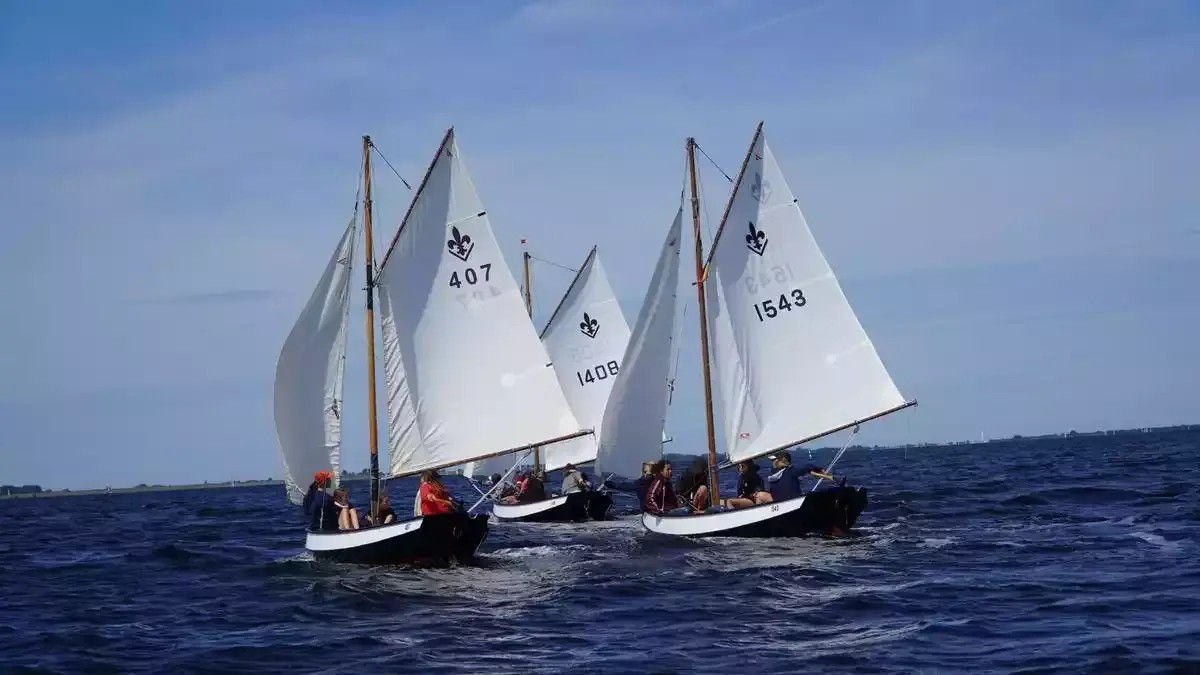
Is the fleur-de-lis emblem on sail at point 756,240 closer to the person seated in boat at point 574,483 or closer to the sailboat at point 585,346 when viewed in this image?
the person seated in boat at point 574,483

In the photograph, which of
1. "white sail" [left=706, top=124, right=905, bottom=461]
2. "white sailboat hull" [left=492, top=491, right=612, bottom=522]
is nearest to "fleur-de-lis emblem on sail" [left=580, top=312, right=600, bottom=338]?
"white sailboat hull" [left=492, top=491, right=612, bottom=522]

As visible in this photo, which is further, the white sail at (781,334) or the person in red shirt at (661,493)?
the person in red shirt at (661,493)

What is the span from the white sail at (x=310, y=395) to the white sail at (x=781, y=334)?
10201 mm

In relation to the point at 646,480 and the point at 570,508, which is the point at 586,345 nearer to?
the point at 570,508

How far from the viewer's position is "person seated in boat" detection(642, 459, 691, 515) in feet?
117

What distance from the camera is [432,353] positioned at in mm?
32375

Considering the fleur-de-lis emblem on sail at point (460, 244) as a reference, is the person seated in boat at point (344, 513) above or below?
below

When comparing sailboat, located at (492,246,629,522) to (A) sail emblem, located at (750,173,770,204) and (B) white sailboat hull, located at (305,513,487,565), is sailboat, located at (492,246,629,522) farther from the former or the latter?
(B) white sailboat hull, located at (305,513,487,565)

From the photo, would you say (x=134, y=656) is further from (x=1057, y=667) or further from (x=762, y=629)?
(x=1057, y=667)

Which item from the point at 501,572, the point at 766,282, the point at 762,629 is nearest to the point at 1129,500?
the point at 766,282

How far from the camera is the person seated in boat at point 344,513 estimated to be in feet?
98.5

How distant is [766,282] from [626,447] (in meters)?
7.38

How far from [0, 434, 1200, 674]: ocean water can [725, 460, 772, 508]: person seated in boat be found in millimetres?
1419

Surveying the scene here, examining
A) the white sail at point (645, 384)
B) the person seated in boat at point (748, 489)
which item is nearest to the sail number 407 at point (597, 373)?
the white sail at point (645, 384)
